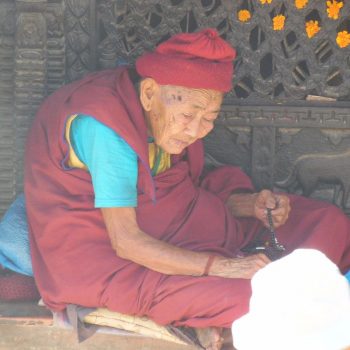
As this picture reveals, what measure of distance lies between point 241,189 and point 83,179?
0.90 metres

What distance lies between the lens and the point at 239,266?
3309 millimetres

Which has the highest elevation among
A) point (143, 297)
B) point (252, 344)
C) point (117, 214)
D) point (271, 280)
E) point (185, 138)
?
point (271, 280)

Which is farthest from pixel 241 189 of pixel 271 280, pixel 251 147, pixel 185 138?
pixel 271 280

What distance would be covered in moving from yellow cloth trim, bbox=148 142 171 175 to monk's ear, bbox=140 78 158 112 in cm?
21

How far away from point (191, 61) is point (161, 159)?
19.9 inches

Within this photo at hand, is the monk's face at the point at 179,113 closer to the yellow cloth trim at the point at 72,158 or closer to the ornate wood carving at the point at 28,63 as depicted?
the yellow cloth trim at the point at 72,158

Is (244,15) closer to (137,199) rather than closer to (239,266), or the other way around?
(137,199)

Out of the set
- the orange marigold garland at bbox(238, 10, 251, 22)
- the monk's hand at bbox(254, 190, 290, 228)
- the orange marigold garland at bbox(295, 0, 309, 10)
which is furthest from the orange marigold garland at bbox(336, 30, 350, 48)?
the monk's hand at bbox(254, 190, 290, 228)

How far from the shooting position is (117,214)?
10.8 ft

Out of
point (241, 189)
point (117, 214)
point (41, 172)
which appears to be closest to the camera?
point (117, 214)

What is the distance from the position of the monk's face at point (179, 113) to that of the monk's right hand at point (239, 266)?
51cm

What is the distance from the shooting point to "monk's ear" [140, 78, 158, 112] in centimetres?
341

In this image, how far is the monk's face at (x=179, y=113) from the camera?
338 centimetres

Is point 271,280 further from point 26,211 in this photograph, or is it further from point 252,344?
point 26,211
